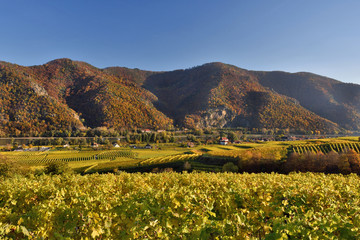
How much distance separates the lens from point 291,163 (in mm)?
42688

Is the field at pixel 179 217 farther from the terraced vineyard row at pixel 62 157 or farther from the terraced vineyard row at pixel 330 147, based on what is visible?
the terraced vineyard row at pixel 62 157

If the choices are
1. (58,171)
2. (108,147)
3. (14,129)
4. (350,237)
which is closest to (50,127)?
(14,129)

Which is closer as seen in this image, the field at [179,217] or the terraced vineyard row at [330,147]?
the field at [179,217]

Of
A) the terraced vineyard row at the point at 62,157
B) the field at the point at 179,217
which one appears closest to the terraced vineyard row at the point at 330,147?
the field at the point at 179,217

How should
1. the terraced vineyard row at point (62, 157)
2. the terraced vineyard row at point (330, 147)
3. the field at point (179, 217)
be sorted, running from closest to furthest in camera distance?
the field at point (179, 217)
the terraced vineyard row at point (330, 147)
the terraced vineyard row at point (62, 157)

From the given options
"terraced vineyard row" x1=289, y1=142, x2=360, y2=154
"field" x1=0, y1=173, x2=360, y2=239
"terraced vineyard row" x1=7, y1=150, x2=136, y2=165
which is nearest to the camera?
"field" x1=0, y1=173, x2=360, y2=239

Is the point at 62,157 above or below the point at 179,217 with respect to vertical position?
below

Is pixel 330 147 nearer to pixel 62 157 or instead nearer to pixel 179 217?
pixel 179 217

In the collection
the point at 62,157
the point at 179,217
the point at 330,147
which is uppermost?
the point at 179,217

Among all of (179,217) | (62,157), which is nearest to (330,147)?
(179,217)

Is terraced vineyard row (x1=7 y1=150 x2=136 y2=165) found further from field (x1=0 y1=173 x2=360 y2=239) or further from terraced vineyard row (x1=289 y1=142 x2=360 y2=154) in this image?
field (x1=0 y1=173 x2=360 y2=239)


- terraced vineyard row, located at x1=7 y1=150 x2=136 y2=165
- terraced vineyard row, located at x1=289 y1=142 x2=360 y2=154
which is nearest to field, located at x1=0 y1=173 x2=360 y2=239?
terraced vineyard row, located at x1=289 y1=142 x2=360 y2=154

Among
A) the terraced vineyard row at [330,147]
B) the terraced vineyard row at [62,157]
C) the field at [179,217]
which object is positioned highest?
the field at [179,217]

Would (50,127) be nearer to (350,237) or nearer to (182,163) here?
(182,163)
